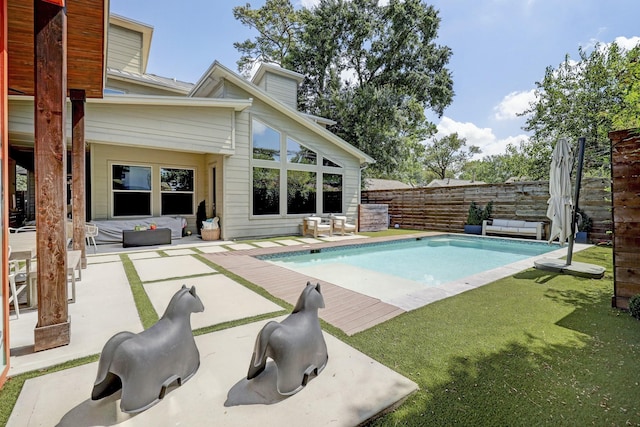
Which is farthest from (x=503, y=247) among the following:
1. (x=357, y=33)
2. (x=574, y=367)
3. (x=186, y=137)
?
(x=357, y=33)

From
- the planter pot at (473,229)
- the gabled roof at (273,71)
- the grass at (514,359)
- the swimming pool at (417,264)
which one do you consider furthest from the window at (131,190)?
the planter pot at (473,229)

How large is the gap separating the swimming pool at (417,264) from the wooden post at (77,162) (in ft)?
12.2

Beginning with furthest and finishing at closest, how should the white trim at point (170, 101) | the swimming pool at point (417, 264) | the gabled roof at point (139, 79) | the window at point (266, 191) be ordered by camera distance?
the gabled roof at point (139, 79)
the window at point (266, 191)
the white trim at point (170, 101)
the swimming pool at point (417, 264)

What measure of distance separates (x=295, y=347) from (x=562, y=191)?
6.14m

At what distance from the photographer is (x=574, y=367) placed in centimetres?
235

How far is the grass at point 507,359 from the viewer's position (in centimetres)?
183

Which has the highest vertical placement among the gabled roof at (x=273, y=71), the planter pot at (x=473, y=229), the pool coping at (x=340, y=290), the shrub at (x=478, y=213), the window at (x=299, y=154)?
the gabled roof at (x=273, y=71)

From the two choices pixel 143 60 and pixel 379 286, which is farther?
pixel 143 60

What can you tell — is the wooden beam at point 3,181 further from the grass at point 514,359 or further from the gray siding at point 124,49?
the gray siding at point 124,49

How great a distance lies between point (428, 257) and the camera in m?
8.50

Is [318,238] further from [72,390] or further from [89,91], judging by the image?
[72,390]

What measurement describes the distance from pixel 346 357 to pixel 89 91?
617 cm

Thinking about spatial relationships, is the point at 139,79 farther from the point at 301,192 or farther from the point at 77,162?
the point at 77,162

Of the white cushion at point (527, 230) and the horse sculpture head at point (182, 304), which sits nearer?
the horse sculpture head at point (182, 304)
